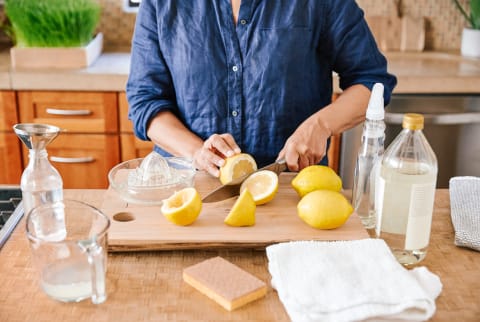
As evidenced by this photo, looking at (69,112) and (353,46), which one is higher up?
(353,46)

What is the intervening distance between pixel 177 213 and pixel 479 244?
57cm

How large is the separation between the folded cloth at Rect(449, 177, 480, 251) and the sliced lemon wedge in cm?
40

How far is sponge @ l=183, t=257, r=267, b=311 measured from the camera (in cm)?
102

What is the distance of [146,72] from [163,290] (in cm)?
77

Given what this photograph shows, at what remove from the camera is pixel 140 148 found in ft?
8.75

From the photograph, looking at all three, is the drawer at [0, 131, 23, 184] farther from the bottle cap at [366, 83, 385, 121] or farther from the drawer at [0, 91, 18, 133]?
the bottle cap at [366, 83, 385, 121]

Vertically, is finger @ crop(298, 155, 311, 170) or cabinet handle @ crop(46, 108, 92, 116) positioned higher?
finger @ crop(298, 155, 311, 170)

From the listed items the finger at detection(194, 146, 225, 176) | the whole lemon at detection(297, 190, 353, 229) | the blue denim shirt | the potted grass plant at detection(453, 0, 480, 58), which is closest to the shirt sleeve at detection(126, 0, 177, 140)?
the blue denim shirt

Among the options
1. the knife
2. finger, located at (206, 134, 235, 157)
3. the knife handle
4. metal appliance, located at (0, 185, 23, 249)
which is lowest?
metal appliance, located at (0, 185, 23, 249)

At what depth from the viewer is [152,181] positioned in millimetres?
1362

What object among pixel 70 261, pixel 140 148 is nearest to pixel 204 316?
pixel 70 261

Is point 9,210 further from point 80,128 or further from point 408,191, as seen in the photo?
point 80,128

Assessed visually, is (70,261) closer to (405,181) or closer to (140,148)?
(405,181)

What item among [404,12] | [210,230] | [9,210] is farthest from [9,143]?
[404,12]
